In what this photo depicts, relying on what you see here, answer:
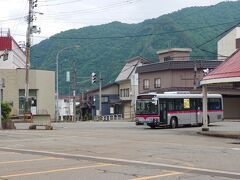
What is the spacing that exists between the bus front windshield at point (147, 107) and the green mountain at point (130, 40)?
21142 millimetres

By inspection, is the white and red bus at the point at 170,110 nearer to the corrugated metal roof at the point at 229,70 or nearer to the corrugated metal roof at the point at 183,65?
the corrugated metal roof at the point at 229,70

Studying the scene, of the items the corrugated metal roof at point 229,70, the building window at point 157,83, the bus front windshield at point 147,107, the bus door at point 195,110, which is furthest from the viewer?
the building window at point 157,83

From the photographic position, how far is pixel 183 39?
8631 cm

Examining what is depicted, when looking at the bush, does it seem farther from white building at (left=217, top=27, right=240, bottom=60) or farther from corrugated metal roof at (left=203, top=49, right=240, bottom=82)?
white building at (left=217, top=27, right=240, bottom=60)

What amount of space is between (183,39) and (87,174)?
75395 millimetres

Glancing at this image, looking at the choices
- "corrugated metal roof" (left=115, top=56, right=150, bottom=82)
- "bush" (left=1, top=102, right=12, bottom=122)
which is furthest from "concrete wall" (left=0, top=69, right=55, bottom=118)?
"bush" (left=1, top=102, right=12, bottom=122)

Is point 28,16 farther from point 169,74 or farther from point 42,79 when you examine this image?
point 169,74

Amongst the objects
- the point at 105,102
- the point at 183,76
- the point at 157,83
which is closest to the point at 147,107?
the point at 183,76

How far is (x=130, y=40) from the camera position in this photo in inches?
3964

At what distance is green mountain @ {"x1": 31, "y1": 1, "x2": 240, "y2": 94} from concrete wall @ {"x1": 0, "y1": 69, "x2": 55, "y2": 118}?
11649 mm

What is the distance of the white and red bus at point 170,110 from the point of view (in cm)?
Result: 4019

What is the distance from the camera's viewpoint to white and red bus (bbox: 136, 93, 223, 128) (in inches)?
1582

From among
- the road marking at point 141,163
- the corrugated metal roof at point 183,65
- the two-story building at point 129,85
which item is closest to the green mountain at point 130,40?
the corrugated metal roof at point 183,65

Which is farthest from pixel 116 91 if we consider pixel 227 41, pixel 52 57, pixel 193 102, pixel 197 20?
pixel 193 102
